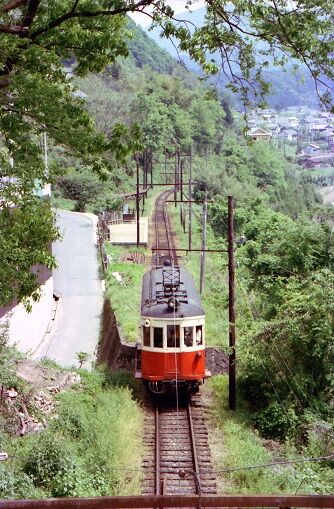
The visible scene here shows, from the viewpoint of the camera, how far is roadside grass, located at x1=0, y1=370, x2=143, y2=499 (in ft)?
35.2

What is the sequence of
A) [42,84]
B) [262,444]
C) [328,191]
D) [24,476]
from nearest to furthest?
[42,84] → [24,476] → [262,444] → [328,191]

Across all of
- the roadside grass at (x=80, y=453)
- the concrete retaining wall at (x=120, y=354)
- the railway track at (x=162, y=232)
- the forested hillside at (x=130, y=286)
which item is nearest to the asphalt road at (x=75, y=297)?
the concrete retaining wall at (x=120, y=354)

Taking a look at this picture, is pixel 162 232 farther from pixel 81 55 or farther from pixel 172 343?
pixel 81 55

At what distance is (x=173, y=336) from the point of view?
49.7ft

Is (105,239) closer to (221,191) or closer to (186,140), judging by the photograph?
(221,191)

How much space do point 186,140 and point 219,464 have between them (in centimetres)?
5473

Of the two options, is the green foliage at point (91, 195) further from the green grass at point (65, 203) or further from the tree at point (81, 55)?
the tree at point (81, 55)

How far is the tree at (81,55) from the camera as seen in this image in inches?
264

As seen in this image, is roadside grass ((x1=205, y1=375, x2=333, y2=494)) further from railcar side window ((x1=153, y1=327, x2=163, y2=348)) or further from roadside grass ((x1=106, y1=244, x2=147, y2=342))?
roadside grass ((x1=106, y1=244, x2=147, y2=342))

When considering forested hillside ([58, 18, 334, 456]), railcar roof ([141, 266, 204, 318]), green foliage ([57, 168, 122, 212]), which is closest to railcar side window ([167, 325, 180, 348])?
railcar roof ([141, 266, 204, 318])

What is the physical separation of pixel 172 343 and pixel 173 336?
167mm

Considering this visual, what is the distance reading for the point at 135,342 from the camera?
19297 millimetres

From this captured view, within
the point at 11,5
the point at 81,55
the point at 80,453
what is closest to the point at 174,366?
the point at 80,453

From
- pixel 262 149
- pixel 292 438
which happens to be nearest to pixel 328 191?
pixel 262 149
